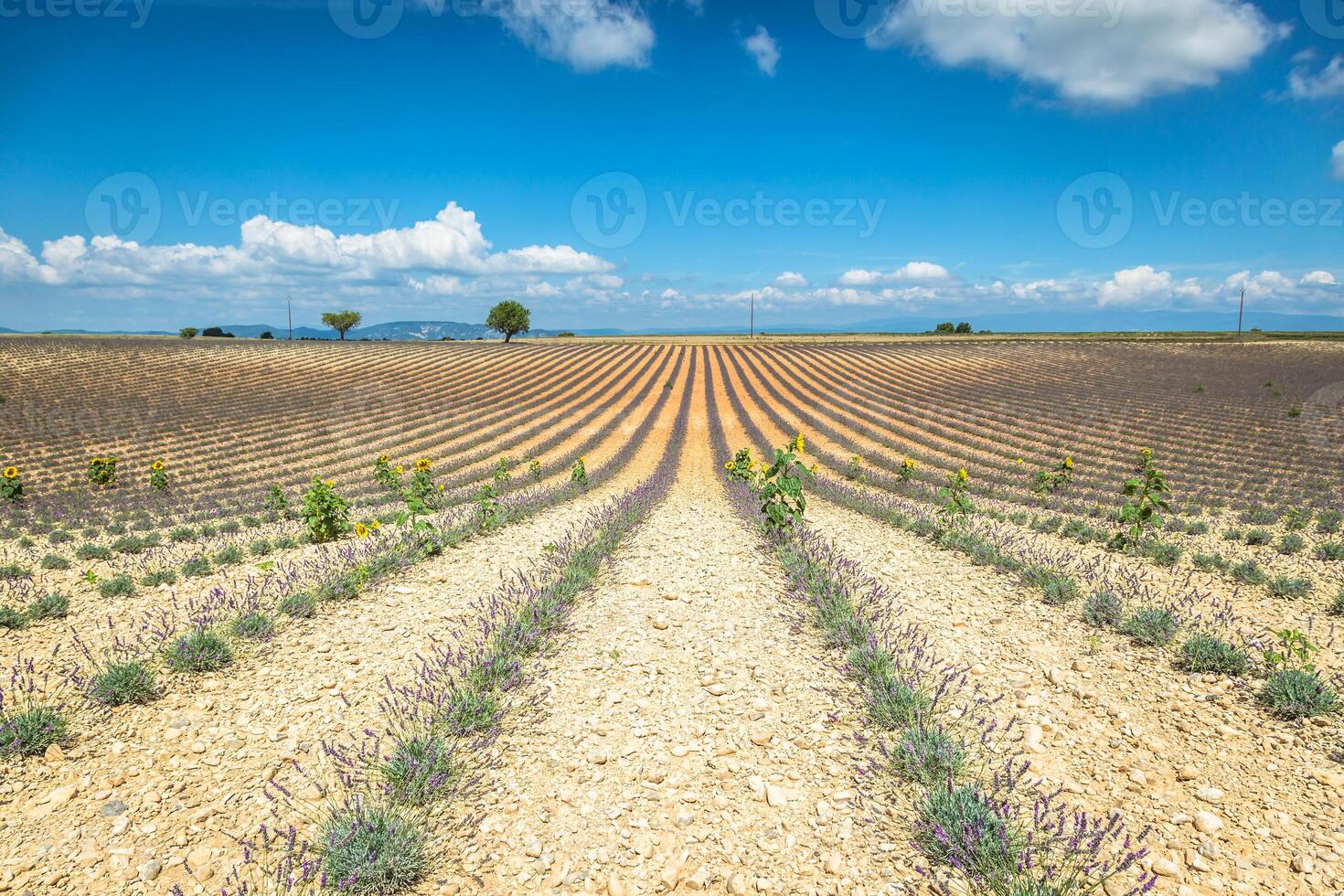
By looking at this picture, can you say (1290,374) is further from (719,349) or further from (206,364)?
(206,364)

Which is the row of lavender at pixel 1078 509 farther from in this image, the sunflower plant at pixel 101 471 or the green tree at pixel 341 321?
the green tree at pixel 341 321

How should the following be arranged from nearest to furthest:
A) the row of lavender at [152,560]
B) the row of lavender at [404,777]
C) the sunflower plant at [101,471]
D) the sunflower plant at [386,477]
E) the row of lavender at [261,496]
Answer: the row of lavender at [404,777] → the row of lavender at [152,560] → the row of lavender at [261,496] → the sunflower plant at [386,477] → the sunflower plant at [101,471]

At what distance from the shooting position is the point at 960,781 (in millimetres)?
4387

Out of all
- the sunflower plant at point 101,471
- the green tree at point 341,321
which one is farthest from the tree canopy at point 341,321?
the sunflower plant at point 101,471

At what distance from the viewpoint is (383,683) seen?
564 centimetres

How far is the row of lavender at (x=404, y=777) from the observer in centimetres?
351

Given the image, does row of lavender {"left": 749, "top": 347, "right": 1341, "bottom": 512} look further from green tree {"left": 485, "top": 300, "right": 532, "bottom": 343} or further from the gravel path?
green tree {"left": 485, "top": 300, "right": 532, "bottom": 343}

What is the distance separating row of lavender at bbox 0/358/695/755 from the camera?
4992 mm

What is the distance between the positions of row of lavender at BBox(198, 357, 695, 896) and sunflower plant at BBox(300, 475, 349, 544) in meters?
5.18

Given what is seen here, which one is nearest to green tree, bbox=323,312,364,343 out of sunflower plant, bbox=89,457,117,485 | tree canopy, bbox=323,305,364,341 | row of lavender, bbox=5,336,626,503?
tree canopy, bbox=323,305,364,341

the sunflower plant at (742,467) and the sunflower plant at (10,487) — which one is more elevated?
the sunflower plant at (742,467)

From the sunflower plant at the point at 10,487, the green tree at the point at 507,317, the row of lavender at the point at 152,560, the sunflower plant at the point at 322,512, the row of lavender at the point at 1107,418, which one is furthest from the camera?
the green tree at the point at 507,317

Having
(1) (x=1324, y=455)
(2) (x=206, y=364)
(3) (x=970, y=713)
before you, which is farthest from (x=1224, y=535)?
(2) (x=206, y=364)

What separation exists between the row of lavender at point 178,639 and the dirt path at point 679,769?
343cm
